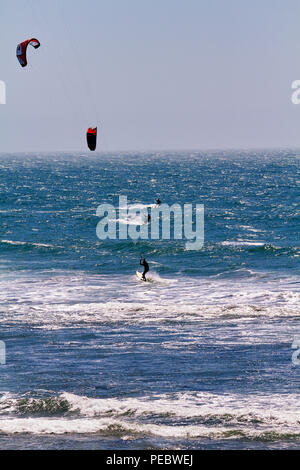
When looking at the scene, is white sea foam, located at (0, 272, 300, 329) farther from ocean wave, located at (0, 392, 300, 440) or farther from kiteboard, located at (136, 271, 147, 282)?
ocean wave, located at (0, 392, 300, 440)

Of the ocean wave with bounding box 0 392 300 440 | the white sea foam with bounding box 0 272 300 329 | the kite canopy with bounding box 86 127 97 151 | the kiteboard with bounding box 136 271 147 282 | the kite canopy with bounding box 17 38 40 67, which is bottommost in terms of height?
the ocean wave with bounding box 0 392 300 440

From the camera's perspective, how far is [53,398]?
61.7 ft

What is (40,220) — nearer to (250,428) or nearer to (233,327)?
(233,327)

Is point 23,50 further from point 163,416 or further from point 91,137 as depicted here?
point 163,416

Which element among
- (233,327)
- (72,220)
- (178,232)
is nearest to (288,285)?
(233,327)

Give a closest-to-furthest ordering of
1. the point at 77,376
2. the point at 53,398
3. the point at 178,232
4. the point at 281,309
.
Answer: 1. the point at 53,398
2. the point at 77,376
3. the point at 281,309
4. the point at 178,232

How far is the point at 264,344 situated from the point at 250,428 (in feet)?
22.5

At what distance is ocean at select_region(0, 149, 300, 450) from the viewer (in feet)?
55.7

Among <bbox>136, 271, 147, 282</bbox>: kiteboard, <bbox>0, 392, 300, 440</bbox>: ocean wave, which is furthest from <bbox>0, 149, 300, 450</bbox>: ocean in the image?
<bbox>136, 271, 147, 282</bbox>: kiteboard

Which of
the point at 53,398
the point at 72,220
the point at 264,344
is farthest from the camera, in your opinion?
the point at 72,220

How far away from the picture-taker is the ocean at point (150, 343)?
1697 cm

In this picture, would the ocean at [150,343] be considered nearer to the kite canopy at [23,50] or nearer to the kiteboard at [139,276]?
the kiteboard at [139,276]

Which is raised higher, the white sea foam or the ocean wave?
the white sea foam

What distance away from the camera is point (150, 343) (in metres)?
23.9
